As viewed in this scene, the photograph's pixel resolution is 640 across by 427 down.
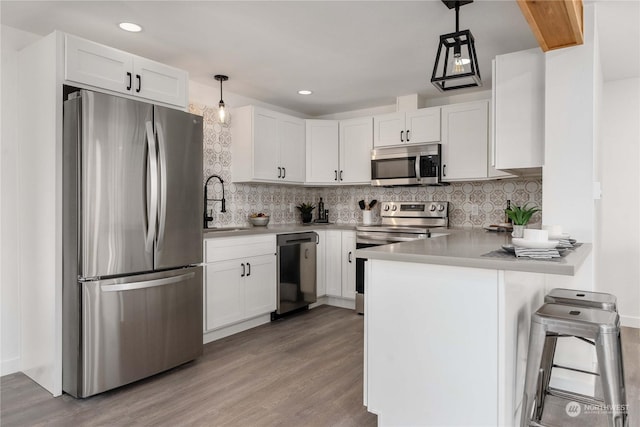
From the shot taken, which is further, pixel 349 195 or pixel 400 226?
pixel 349 195

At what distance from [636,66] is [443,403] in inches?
140

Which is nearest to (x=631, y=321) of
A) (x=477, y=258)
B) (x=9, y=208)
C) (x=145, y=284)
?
(x=477, y=258)

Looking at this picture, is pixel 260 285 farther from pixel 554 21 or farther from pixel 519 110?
pixel 554 21

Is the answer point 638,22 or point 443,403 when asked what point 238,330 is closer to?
point 443,403

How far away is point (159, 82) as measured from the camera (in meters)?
2.97

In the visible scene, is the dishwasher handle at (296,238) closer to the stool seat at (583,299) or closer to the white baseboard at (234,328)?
the white baseboard at (234,328)

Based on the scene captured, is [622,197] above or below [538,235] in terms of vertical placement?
above

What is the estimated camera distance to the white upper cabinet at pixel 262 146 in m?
4.21

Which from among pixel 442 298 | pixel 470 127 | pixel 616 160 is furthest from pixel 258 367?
pixel 616 160

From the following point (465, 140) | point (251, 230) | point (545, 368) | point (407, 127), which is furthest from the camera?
point (407, 127)

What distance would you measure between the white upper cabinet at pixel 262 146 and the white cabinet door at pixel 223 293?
1068 mm

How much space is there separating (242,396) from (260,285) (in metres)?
1.46

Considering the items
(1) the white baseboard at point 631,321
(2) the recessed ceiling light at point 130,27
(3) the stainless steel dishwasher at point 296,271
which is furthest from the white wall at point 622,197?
(2) the recessed ceiling light at point 130,27

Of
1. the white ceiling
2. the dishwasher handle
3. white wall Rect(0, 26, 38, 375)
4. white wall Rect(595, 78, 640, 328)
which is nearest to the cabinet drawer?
the dishwasher handle
